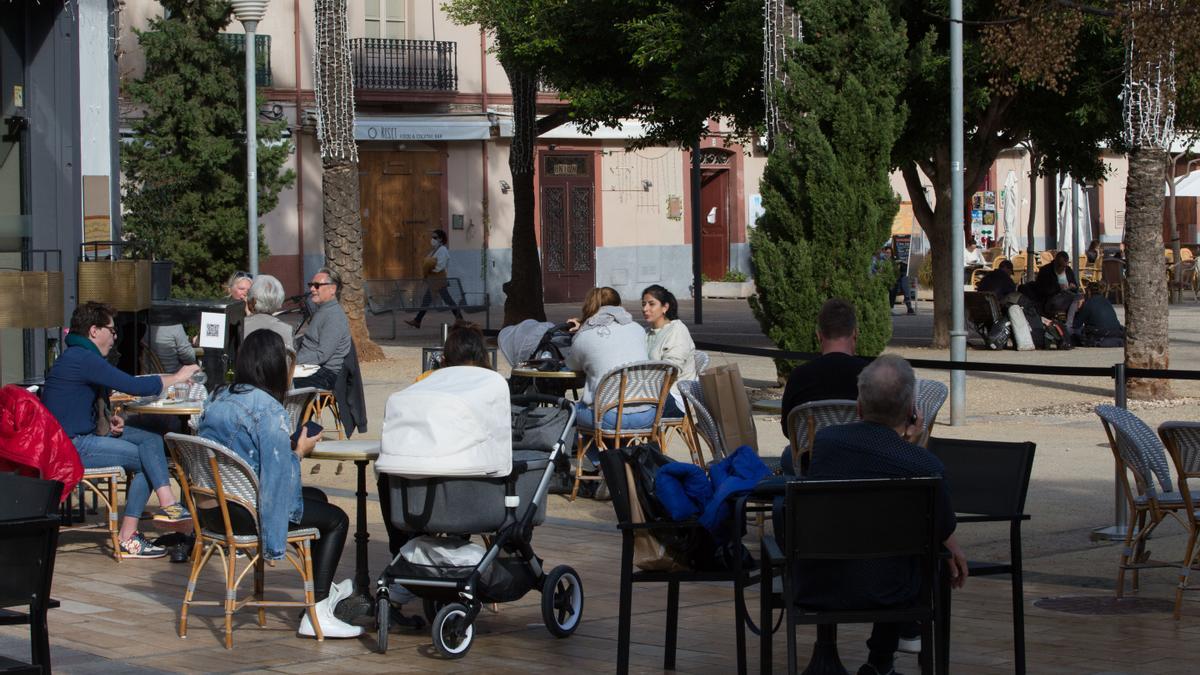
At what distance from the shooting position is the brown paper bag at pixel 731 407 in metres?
8.51

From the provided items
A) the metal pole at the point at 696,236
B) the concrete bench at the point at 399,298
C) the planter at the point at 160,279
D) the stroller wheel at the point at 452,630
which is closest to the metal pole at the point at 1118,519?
the stroller wheel at the point at 452,630

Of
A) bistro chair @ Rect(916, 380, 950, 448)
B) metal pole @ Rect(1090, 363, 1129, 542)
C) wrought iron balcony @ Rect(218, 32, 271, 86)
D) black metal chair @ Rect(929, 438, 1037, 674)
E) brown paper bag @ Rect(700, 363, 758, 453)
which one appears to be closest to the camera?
black metal chair @ Rect(929, 438, 1037, 674)

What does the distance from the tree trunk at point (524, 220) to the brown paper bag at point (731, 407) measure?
17.4 m

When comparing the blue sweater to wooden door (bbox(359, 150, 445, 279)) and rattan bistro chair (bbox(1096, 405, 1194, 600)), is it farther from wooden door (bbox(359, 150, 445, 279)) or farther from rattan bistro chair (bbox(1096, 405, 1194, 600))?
wooden door (bbox(359, 150, 445, 279))

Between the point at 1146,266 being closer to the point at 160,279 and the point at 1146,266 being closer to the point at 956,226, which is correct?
the point at 956,226

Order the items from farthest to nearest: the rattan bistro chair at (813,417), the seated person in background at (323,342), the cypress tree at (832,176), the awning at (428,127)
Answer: the awning at (428,127) < the cypress tree at (832,176) < the seated person in background at (323,342) < the rattan bistro chair at (813,417)

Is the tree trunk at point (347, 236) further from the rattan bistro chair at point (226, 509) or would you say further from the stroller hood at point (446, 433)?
the stroller hood at point (446, 433)

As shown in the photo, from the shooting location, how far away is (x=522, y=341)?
1250cm

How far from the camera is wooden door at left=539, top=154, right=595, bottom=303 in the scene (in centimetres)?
3794

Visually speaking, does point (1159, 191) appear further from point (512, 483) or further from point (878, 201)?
point (512, 483)

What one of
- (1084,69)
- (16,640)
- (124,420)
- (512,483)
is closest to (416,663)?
(512,483)

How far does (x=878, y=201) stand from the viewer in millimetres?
17266

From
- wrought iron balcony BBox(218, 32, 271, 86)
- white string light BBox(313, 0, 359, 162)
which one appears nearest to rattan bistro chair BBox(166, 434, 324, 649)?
white string light BBox(313, 0, 359, 162)

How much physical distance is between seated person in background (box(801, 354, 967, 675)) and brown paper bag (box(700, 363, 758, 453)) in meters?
2.66
